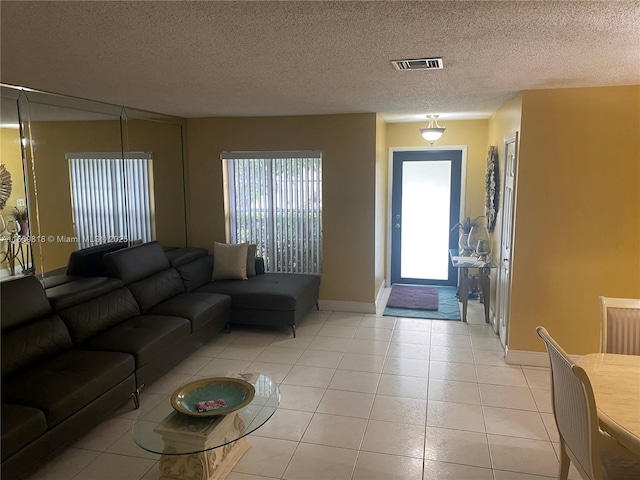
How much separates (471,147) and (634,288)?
312cm

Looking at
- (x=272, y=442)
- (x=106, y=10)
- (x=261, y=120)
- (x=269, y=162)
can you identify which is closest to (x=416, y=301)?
(x=269, y=162)

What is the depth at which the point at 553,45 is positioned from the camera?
246 cm

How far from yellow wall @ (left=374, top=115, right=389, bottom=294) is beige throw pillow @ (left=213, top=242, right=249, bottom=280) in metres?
1.60

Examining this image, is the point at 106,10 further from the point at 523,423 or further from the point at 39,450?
the point at 523,423

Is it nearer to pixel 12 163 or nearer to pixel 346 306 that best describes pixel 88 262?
pixel 12 163

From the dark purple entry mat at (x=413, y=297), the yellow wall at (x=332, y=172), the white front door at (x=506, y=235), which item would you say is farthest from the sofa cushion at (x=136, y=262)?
the white front door at (x=506, y=235)

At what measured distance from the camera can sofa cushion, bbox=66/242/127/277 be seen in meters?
4.09

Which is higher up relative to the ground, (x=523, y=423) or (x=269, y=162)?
(x=269, y=162)

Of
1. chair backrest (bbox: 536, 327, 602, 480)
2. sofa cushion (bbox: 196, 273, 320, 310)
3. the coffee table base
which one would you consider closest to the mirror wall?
sofa cushion (bbox: 196, 273, 320, 310)

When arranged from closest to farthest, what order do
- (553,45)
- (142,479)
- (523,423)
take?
1. (553,45)
2. (142,479)
3. (523,423)

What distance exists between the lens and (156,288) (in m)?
4.46

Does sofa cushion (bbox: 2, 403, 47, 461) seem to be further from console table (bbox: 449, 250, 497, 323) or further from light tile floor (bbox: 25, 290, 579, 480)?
console table (bbox: 449, 250, 497, 323)

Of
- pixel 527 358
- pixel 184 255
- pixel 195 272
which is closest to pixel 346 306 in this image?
pixel 195 272

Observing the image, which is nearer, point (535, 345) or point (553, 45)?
point (553, 45)
